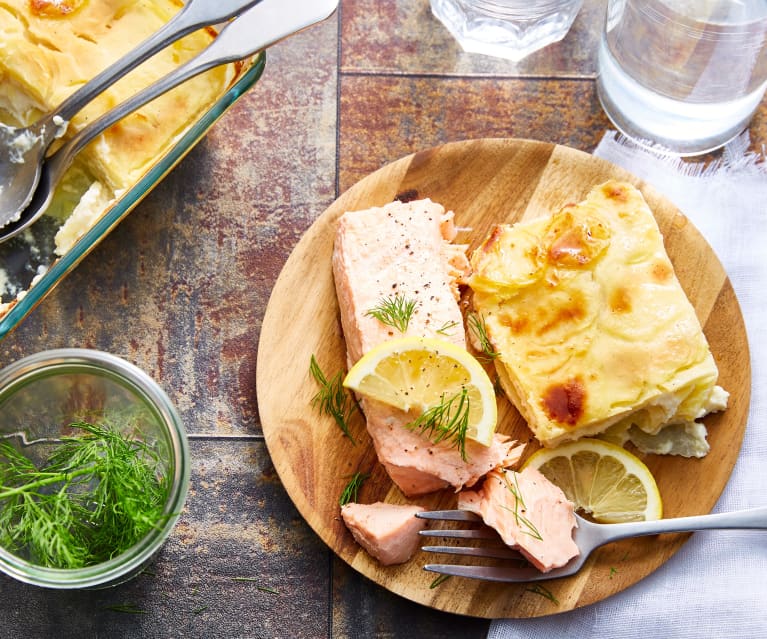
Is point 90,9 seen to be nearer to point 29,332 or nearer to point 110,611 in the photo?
point 29,332

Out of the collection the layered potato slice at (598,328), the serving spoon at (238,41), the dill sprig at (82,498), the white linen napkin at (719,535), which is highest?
the serving spoon at (238,41)

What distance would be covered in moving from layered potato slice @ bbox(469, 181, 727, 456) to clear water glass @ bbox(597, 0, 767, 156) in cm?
45

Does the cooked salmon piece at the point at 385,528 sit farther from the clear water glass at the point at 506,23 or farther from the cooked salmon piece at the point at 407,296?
the clear water glass at the point at 506,23

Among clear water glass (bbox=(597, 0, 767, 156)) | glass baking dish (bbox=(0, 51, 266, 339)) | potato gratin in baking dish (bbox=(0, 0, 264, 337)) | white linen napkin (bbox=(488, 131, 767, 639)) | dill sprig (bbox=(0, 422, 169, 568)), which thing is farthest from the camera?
clear water glass (bbox=(597, 0, 767, 156))

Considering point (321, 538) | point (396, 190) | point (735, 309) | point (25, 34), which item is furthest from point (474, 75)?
point (321, 538)

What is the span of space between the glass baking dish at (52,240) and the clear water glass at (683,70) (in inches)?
52.8

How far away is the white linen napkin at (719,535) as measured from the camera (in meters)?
2.99

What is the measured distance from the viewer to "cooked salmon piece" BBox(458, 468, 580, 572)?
2.78 m

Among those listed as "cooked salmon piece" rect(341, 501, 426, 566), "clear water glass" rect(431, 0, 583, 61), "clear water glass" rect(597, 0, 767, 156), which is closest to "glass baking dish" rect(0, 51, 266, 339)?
"clear water glass" rect(431, 0, 583, 61)

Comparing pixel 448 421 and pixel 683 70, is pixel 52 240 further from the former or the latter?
pixel 683 70

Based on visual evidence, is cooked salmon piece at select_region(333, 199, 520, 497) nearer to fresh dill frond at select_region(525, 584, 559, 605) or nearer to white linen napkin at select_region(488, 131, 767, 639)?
fresh dill frond at select_region(525, 584, 559, 605)

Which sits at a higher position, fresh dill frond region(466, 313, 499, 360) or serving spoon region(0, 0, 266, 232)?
serving spoon region(0, 0, 266, 232)

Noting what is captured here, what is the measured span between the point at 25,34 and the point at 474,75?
161 centimetres

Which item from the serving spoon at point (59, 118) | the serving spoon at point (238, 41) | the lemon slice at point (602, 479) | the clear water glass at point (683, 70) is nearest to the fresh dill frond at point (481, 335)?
the lemon slice at point (602, 479)
